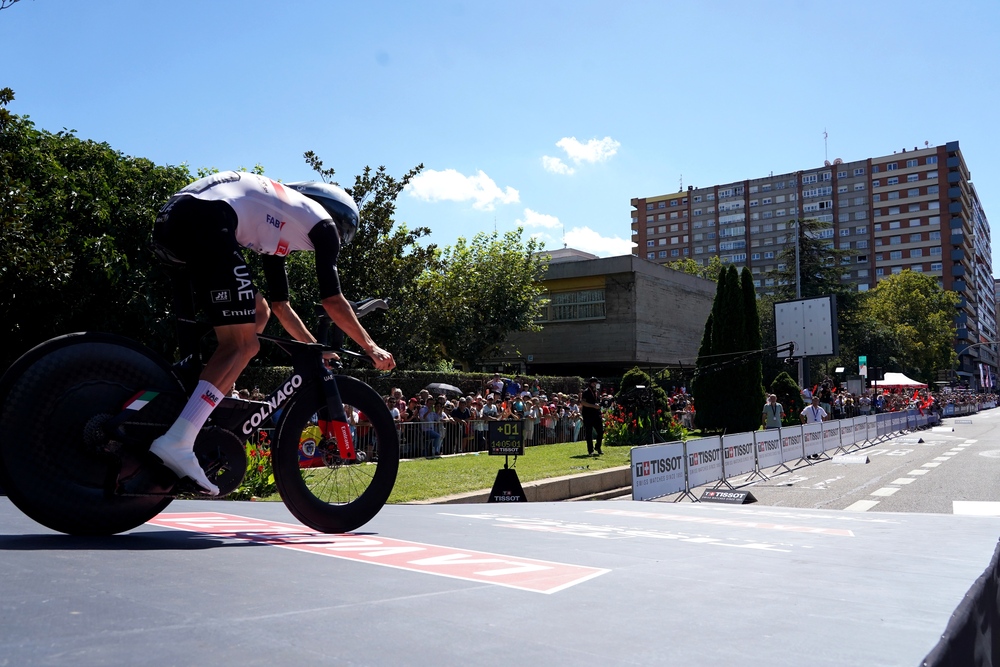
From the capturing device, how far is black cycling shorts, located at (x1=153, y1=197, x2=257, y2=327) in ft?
10.1

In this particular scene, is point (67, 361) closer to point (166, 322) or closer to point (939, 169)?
point (166, 322)

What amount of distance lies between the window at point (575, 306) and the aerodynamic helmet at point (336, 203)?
44480 millimetres

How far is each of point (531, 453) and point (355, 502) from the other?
16924 millimetres

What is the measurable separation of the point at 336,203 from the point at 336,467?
120 centimetres

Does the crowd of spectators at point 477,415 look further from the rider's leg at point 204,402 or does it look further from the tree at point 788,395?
the rider's leg at point 204,402

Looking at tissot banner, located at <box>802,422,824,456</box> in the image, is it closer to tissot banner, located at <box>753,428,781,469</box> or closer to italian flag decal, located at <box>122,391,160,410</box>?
tissot banner, located at <box>753,428,781,469</box>

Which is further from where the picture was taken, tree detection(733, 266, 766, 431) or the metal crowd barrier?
tree detection(733, 266, 766, 431)

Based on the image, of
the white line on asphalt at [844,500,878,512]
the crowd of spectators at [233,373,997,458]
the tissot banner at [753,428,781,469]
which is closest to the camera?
the white line on asphalt at [844,500,878,512]

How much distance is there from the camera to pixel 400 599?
6.72 ft

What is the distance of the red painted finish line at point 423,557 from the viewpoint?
8.20 feet

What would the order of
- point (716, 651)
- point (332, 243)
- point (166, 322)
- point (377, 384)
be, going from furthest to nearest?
1. point (377, 384)
2. point (166, 322)
3. point (332, 243)
4. point (716, 651)

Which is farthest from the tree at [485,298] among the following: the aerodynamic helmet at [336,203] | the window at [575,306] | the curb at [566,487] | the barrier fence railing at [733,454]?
the aerodynamic helmet at [336,203]

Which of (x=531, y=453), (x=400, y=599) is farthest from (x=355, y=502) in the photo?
(x=531, y=453)

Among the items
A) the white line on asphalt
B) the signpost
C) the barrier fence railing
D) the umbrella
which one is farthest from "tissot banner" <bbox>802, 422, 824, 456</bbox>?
the signpost
